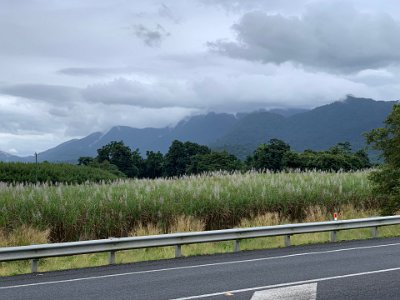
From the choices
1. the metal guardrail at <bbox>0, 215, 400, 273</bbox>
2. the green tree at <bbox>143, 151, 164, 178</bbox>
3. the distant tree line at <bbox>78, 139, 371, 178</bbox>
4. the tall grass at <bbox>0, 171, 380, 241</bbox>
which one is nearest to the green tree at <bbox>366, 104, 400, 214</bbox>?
the tall grass at <bbox>0, 171, 380, 241</bbox>

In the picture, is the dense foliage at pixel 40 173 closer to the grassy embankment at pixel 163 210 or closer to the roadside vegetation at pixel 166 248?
the grassy embankment at pixel 163 210

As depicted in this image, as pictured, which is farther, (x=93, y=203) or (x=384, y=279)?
(x=93, y=203)

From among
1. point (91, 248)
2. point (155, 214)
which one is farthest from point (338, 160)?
point (91, 248)

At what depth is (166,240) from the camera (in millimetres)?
12461

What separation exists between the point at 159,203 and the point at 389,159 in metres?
8.64

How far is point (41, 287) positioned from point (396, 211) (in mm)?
14203

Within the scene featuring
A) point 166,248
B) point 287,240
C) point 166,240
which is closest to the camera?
point 166,240

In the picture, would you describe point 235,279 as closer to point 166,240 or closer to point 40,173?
point 166,240

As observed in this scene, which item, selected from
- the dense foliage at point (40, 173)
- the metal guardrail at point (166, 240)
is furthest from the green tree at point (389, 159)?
the dense foliage at point (40, 173)

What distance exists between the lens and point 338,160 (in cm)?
8006

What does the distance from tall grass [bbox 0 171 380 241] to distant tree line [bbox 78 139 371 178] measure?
51.0 metres

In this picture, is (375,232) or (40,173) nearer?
(375,232)

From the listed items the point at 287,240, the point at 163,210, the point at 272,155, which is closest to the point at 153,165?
the point at 272,155

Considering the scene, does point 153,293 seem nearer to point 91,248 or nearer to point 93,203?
point 91,248
